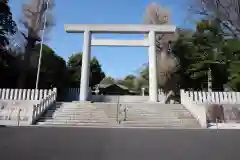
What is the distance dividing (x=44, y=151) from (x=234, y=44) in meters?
22.8

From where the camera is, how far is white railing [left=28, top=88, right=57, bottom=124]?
1448cm

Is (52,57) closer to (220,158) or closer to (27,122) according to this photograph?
(27,122)

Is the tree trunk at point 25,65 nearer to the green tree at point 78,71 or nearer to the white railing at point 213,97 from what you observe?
the green tree at point 78,71

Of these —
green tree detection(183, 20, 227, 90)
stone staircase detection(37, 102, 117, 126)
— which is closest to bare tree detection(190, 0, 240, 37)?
green tree detection(183, 20, 227, 90)

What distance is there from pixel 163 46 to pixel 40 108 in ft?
67.7

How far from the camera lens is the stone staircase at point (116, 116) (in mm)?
14620

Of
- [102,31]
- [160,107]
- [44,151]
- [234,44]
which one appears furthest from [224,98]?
[44,151]

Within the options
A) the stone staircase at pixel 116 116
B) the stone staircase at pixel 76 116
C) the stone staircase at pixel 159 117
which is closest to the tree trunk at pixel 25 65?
the stone staircase at pixel 116 116

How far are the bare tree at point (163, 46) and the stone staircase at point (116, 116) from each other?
43.3ft

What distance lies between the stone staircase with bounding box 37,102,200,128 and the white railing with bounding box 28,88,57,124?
12.2 inches

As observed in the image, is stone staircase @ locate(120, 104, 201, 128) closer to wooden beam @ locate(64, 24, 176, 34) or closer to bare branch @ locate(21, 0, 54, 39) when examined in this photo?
wooden beam @ locate(64, 24, 176, 34)

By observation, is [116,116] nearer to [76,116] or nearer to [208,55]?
[76,116]

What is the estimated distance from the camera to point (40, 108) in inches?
625

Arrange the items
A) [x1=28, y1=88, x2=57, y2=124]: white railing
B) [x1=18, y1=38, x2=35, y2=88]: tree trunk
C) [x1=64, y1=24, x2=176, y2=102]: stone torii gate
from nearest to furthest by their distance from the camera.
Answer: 1. [x1=28, y1=88, x2=57, y2=124]: white railing
2. [x1=64, y1=24, x2=176, y2=102]: stone torii gate
3. [x1=18, y1=38, x2=35, y2=88]: tree trunk
